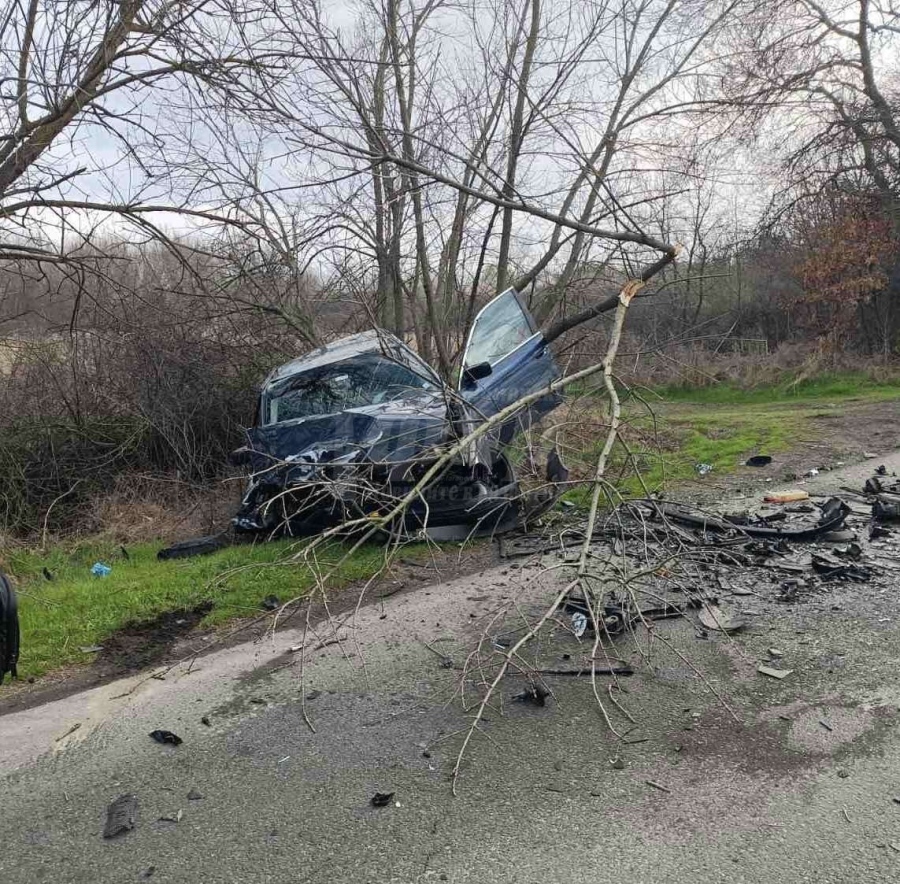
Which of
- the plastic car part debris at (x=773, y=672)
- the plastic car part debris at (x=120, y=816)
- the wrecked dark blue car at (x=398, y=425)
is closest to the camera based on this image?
the plastic car part debris at (x=120, y=816)

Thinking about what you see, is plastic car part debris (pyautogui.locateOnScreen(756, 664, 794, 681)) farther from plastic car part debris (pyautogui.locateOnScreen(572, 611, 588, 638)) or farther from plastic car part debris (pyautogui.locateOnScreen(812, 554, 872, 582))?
plastic car part debris (pyautogui.locateOnScreen(812, 554, 872, 582))

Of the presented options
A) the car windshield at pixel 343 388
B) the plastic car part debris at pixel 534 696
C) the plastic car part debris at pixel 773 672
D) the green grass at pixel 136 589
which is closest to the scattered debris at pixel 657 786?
the plastic car part debris at pixel 534 696

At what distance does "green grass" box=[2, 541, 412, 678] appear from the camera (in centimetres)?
509

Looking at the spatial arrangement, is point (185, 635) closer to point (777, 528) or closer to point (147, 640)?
point (147, 640)

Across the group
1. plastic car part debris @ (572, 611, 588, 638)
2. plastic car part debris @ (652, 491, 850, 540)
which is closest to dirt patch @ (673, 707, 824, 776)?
plastic car part debris @ (572, 611, 588, 638)

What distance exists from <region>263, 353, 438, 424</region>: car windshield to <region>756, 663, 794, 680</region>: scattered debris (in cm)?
427

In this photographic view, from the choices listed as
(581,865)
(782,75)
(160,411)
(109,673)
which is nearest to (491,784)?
(581,865)

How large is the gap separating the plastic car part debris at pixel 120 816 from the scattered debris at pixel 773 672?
3.00 metres

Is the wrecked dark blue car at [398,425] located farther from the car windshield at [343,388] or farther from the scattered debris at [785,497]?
the scattered debris at [785,497]

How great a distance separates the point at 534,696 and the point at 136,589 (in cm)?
368

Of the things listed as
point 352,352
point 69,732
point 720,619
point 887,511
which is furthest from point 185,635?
point 887,511

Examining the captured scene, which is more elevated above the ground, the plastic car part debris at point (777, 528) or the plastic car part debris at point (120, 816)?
the plastic car part debris at point (777, 528)

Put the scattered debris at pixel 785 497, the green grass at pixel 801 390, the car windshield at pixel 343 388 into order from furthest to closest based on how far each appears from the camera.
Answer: the green grass at pixel 801 390, the car windshield at pixel 343 388, the scattered debris at pixel 785 497

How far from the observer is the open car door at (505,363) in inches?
267
